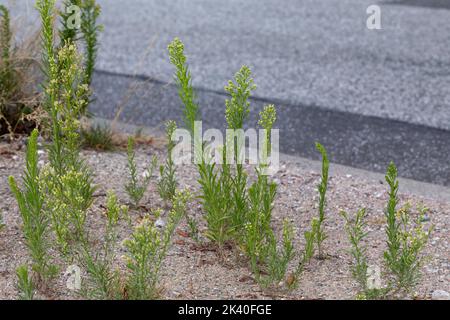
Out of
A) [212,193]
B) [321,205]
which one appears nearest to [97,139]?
[212,193]

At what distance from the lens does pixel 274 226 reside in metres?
4.27

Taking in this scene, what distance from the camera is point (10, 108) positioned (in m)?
5.38

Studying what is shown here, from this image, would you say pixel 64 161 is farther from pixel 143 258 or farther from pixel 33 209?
pixel 143 258

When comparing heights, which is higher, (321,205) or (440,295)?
(321,205)

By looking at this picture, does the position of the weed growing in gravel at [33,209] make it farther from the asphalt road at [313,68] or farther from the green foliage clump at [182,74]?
the asphalt road at [313,68]

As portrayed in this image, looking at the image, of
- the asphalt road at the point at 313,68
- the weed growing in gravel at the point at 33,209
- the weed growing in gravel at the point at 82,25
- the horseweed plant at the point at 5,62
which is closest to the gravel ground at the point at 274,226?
the weed growing in gravel at the point at 33,209

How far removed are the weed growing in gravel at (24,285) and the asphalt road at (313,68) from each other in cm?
228

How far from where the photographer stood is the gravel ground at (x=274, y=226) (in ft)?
11.8

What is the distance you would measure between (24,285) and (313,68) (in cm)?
505

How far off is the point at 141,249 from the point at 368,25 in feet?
21.9

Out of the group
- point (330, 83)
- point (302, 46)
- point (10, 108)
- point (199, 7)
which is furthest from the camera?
point (199, 7)

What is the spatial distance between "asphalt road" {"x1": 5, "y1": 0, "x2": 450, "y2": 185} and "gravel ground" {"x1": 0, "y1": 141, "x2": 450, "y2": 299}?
2.61 ft

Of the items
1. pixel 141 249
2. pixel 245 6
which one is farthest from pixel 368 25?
pixel 141 249
